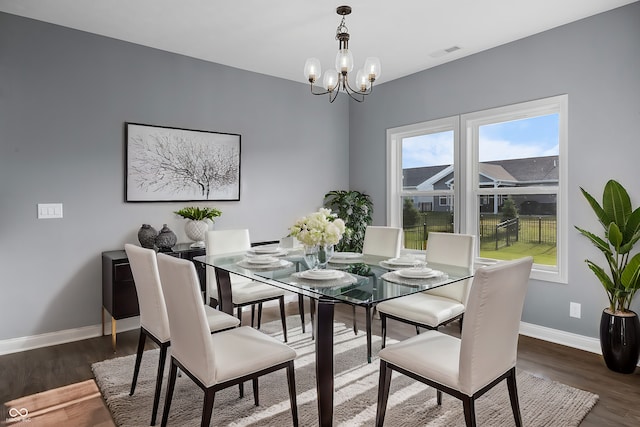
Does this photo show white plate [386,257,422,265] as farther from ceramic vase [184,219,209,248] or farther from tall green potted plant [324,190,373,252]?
tall green potted plant [324,190,373,252]

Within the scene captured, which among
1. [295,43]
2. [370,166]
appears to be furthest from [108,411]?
[370,166]

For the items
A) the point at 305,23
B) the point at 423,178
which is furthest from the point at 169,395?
the point at 423,178

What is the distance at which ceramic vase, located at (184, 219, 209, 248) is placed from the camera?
12.8 ft

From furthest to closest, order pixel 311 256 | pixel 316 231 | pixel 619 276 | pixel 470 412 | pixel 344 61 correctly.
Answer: pixel 619 276 < pixel 344 61 < pixel 311 256 < pixel 316 231 < pixel 470 412

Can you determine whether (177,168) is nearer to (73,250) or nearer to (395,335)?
(73,250)

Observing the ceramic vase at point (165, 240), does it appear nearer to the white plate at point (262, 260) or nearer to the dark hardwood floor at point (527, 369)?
the dark hardwood floor at point (527, 369)

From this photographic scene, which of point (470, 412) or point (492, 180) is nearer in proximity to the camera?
point (470, 412)

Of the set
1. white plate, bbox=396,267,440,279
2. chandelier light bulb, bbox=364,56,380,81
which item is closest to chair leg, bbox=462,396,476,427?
white plate, bbox=396,267,440,279

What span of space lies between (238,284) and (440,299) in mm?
1676

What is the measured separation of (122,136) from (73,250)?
3.68 ft

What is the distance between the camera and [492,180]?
161 inches

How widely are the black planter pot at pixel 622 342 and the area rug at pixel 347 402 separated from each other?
1.78 feet

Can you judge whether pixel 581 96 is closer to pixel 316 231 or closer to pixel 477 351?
pixel 316 231

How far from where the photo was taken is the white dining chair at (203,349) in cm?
179
